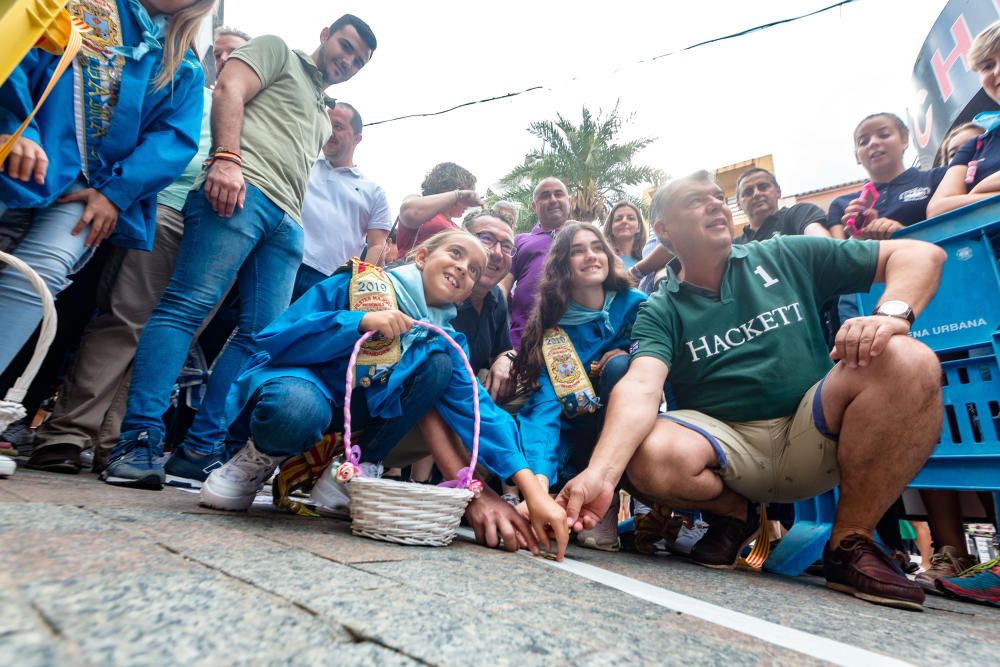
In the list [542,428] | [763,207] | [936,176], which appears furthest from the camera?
[763,207]

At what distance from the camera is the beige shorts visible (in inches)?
64.6

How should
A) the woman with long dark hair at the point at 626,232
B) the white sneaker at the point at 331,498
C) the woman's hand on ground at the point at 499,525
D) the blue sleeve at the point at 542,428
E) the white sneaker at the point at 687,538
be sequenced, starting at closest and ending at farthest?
the woman's hand on ground at the point at 499,525, the white sneaker at the point at 331,498, the white sneaker at the point at 687,538, the blue sleeve at the point at 542,428, the woman with long dark hair at the point at 626,232

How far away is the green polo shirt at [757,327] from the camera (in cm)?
179

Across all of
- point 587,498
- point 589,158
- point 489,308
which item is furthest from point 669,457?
point 589,158

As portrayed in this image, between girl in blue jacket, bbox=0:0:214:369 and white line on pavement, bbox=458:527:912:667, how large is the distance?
176 centimetres

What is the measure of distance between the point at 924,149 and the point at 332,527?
897 cm

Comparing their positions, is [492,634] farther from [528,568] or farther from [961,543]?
[961,543]

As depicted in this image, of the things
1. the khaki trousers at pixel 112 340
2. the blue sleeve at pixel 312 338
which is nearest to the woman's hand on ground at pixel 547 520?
the blue sleeve at pixel 312 338

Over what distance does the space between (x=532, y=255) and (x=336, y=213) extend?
117 cm

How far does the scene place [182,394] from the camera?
9.31ft

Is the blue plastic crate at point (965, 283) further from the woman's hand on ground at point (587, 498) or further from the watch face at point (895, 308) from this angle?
the woman's hand on ground at point (587, 498)

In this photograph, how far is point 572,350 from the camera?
2334mm

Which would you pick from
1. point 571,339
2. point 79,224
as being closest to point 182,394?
point 79,224

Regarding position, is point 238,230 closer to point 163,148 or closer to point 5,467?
point 163,148
